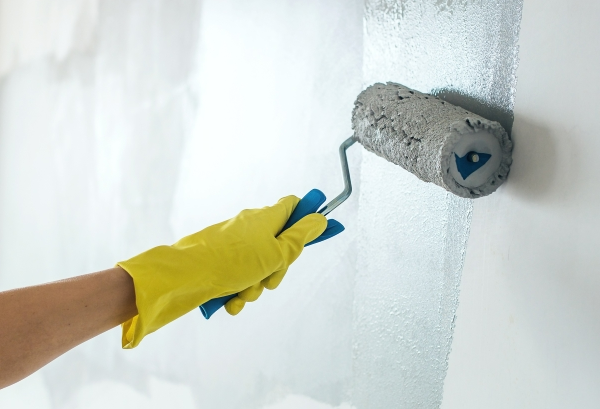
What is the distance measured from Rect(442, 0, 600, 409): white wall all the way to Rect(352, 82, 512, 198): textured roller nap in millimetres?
55

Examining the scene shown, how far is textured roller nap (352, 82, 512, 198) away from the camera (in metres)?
0.77

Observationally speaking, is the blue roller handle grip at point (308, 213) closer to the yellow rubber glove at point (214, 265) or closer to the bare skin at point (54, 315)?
the yellow rubber glove at point (214, 265)

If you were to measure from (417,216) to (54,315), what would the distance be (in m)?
0.62

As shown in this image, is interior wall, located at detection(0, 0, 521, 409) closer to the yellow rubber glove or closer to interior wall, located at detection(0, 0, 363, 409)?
interior wall, located at detection(0, 0, 363, 409)

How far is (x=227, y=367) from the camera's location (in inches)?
63.0

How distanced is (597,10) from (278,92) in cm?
78

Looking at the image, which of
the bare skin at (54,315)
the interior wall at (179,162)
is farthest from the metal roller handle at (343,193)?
the bare skin at (54,315)

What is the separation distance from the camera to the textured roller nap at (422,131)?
2.53 ft

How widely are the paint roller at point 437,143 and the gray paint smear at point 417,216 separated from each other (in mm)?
65

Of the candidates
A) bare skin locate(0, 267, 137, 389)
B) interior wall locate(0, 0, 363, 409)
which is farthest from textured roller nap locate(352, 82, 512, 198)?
bare skin locate(0, 267, 137, 389)

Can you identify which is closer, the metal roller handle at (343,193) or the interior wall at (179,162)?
the metal roller handle at (343,193)

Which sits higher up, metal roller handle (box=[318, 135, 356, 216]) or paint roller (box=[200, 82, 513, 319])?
paint roller (box=[200, 82, 513, 319])

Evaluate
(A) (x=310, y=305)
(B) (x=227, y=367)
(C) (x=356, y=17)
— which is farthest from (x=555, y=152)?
(B) (x=227, y=367)

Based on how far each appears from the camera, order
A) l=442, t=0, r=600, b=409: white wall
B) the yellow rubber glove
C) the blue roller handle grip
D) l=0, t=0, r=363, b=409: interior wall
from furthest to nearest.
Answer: l=0, t=0, r=363, b=409: interior wall
the blue roller handle grip
the yellow rubber glove
l=442, t=0, r=600, b=409: white wall
